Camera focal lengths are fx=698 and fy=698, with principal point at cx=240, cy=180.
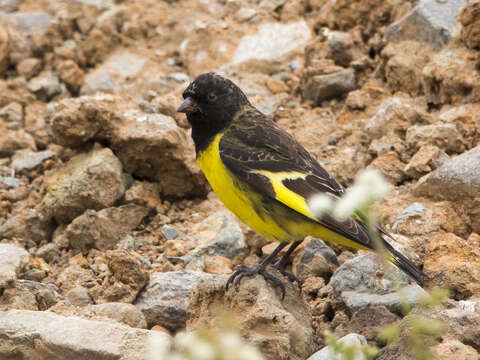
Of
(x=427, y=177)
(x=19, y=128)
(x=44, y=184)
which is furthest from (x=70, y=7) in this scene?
(x=427, y=177)

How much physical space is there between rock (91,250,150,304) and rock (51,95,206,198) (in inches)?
57.6

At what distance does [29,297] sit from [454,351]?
2.93 metres

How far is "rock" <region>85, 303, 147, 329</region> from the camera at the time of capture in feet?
15.6

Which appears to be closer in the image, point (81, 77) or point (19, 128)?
point (19, 128)

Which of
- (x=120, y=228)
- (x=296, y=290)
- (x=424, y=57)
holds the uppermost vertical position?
(x=424, y=57)

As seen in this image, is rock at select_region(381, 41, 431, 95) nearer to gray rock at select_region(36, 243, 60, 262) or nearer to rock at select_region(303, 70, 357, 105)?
rock at select_region(303, 70, 357, 105)

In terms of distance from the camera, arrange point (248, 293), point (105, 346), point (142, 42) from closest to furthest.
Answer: point (105, 346), point (248, 293), point (142, 42)

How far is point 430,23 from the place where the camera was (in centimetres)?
720

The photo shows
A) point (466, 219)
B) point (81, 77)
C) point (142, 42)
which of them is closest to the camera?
point (466, 219)

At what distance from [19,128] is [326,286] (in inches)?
169

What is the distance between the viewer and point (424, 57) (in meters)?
7.23

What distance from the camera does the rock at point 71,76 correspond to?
27.8 ft

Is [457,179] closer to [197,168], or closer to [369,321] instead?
[369,321]

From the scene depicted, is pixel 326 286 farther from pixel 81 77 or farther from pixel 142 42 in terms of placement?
pixel 142 42
